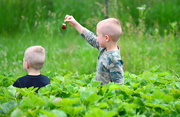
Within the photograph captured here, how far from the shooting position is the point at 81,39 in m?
8.09

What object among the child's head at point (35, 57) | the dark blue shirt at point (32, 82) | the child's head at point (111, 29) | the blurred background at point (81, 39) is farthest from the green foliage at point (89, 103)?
the blurred background at point (81, 39)

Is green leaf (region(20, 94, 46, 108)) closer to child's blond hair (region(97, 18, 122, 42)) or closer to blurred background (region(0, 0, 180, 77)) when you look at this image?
child's blond hair (region(97, 18, 122, 42))

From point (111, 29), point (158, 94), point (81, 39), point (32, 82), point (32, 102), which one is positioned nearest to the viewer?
point (32, 102)

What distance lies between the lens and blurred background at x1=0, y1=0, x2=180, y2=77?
5617 millimetres

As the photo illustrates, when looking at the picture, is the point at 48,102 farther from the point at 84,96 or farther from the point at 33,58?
the point at 33,58

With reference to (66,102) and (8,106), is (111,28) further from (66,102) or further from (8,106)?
(8,106)

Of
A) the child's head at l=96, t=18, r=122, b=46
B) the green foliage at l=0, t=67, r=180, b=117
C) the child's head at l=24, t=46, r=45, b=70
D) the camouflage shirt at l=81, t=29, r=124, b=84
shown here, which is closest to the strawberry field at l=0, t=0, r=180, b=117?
the green foliage at l=0, t=67, r=180, b=117

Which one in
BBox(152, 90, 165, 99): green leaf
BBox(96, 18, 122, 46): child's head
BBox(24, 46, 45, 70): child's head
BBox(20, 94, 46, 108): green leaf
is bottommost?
BBox(152, 90, 165, 99): green leaf

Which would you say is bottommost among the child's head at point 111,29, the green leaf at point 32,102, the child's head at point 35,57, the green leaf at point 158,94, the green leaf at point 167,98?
the green leaf at point 167,98

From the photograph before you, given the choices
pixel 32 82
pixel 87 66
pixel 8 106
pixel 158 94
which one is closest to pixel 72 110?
pixel 8 106

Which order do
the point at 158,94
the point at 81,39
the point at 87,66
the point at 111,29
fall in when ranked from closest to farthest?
1. the point at 158,94
2. the point at 111,29
3. the point at 87,66
4. the point at 81,39

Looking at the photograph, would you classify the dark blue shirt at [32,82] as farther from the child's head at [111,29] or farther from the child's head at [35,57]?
the child's head at [111,29]

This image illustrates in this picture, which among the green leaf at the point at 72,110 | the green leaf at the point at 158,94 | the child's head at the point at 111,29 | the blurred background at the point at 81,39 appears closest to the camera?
the green leaf at the point at 72,110

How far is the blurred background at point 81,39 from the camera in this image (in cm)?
562
